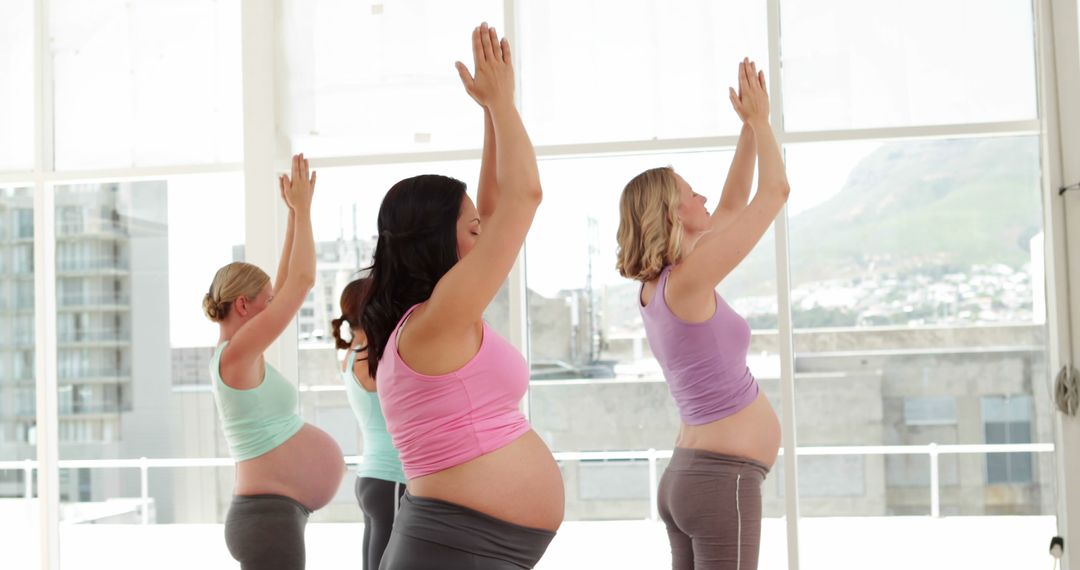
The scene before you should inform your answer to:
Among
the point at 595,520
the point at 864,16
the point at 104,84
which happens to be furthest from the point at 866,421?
the point at 104,84

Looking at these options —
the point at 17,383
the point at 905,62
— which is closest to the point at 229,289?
the point at 17,383

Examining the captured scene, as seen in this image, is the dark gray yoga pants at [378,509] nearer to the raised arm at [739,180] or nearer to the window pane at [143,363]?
the raised arm at [739,180]

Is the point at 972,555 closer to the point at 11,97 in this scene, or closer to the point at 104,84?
the point at 104,84

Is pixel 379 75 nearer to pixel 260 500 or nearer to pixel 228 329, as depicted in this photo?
pixel 228 329

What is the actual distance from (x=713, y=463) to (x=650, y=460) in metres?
1.66

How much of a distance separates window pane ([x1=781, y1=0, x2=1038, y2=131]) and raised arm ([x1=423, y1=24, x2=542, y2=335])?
246cm

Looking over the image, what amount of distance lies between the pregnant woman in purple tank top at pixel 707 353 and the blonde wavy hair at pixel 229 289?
41.0 inches

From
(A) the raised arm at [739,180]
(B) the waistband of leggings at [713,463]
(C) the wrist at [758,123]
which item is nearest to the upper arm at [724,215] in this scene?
(A) the raised arm at [739,180]

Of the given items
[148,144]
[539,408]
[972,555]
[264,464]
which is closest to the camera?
[264,464]

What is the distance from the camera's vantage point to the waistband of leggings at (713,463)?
7.80 ft

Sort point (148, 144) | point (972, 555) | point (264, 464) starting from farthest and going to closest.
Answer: point (148, 144)
point (972, 555)
point (264, 464)

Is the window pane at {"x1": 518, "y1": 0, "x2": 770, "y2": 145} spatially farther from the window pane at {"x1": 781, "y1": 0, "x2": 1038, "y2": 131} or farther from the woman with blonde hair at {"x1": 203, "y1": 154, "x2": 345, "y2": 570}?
the woman with blonde hair at {"x1": 203, "y1": 154, "x2": 345, "y2": 570}

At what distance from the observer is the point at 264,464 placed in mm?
2727

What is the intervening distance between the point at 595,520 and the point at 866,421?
1.10 m
